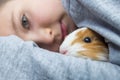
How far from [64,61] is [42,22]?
0.22 m

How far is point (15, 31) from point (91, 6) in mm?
308

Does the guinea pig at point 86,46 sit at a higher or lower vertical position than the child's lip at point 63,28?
lower

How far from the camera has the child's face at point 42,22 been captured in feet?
2.47

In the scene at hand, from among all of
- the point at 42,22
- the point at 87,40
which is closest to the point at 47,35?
the point at 42,22

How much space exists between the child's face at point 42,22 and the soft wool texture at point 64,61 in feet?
0.44

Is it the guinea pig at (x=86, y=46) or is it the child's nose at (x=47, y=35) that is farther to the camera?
the child's nose at (x=47, y=35)

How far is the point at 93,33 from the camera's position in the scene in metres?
0.66

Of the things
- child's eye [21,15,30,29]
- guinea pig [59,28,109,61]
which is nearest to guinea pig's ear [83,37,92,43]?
guinea pig [59,28,109,61]

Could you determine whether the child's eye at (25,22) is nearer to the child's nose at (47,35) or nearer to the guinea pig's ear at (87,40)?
the child's nose at (47,35)

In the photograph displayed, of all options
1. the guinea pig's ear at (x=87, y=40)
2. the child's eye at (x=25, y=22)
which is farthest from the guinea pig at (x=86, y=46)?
the child's eye at (x=25, y=22)

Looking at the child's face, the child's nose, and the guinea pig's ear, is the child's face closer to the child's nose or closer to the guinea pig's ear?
the child's nose

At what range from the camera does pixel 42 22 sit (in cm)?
75

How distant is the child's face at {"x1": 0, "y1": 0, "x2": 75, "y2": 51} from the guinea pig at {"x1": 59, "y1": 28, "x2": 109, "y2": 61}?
0.09m

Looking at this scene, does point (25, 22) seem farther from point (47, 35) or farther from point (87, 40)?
point (87, 40)
